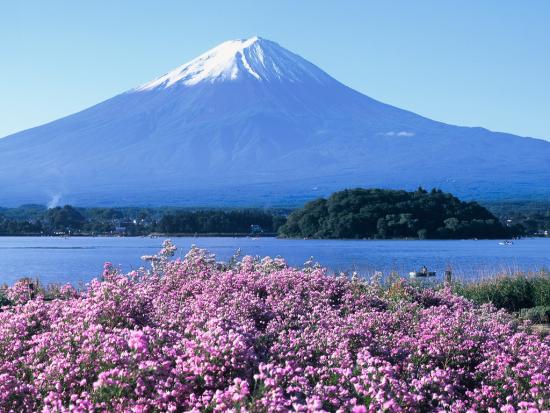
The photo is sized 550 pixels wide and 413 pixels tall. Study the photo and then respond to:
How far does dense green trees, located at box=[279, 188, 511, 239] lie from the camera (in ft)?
246

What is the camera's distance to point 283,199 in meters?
152

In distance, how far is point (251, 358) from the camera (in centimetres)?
624

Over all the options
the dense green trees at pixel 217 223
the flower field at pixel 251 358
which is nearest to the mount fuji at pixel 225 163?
the dense green trees at pixel 217 223

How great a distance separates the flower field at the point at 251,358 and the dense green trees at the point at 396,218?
64.9m

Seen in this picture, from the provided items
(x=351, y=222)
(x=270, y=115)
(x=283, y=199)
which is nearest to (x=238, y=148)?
(x=270, y=115)

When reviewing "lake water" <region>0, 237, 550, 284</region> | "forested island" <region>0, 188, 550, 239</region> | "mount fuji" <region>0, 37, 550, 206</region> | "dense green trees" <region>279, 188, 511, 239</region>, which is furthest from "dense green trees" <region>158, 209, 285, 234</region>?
"mount fuji" <region>0, 37, 550, 206</region>

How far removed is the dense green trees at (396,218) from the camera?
75.0 m

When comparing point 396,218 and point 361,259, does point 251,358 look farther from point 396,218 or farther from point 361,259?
point 396,218

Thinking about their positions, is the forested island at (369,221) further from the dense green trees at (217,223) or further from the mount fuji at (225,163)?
the mount fuji at (225,163)

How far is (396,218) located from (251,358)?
69847 millimetres

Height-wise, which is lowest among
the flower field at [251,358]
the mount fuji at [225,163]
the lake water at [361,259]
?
the lake water at [361,259]

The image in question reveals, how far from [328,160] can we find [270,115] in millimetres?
16311

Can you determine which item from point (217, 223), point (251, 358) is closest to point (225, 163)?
point (217, 223)

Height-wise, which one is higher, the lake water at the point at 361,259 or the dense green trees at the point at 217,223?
Result: the dense green trees at the point at 217,223
